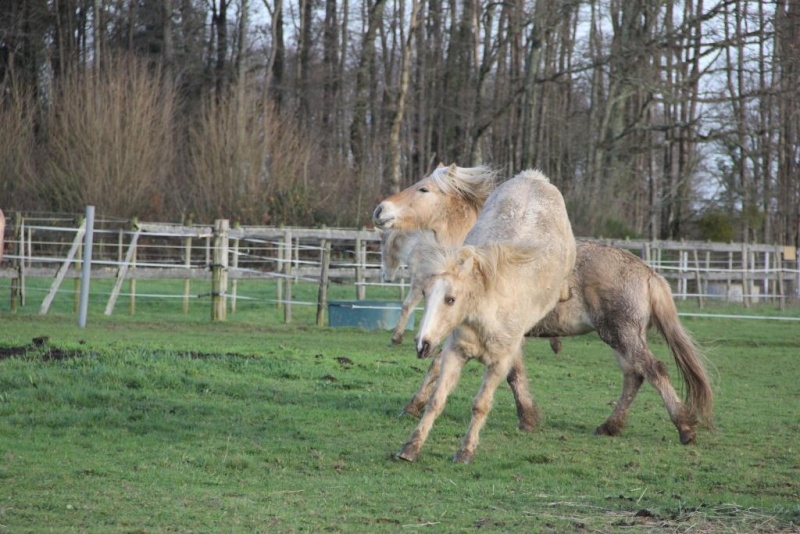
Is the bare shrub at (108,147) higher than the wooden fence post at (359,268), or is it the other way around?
the bare shrub at (108,147)

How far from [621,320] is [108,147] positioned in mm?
20374

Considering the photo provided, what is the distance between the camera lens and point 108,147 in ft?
83.0

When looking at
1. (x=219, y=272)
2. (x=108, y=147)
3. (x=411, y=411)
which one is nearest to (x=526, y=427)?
(x=411, y=411)

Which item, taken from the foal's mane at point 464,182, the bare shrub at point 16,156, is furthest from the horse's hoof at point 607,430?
the bare shrub at point 16,156

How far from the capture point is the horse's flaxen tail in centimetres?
771

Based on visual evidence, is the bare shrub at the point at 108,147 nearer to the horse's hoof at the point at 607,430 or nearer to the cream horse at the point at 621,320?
the cream horse at the point at 621,320

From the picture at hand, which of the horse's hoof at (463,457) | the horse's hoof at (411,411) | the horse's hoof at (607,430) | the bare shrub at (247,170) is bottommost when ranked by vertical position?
the horse's hoof at (607,430)

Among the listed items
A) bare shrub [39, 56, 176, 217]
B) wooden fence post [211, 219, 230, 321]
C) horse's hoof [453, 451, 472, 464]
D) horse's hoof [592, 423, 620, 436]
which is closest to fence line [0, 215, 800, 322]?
wooden fence post [211, 219, 230, 321]

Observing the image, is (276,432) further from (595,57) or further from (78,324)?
(595,57)

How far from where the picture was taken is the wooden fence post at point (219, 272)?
17500mm

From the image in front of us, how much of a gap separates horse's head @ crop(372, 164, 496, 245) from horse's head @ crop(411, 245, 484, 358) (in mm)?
1845

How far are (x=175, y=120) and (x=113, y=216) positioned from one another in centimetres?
948

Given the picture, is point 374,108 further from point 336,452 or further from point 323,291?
point 336,452

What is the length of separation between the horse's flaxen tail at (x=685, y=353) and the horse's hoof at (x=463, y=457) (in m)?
2.31
